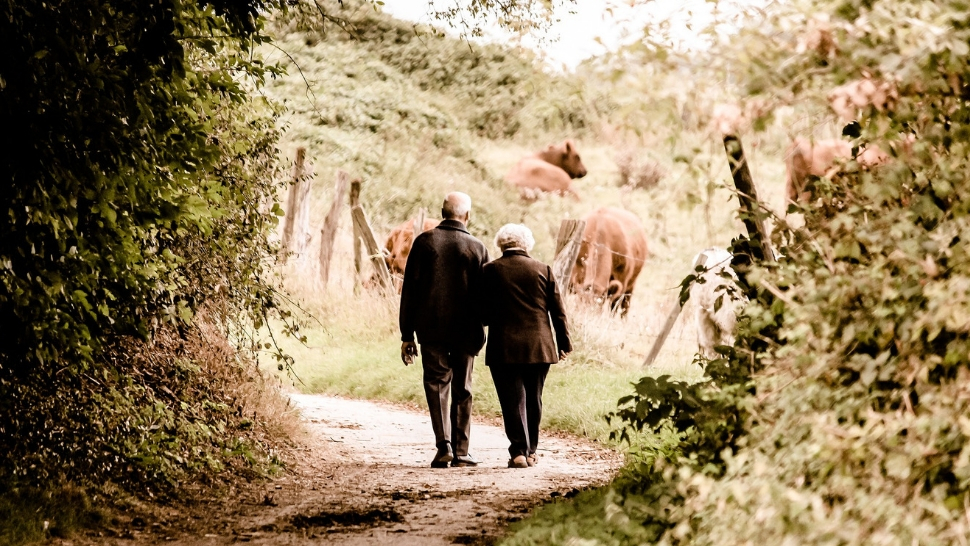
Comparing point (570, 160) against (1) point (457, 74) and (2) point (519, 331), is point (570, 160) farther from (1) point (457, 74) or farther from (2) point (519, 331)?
(2) point (519, 331)

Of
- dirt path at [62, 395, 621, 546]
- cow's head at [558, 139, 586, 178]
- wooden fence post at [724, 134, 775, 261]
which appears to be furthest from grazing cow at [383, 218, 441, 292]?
cow's head at [558, 139, 586, 178]

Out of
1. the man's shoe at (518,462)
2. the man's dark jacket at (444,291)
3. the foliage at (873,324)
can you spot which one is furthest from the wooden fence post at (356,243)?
the foliage at (873,324)

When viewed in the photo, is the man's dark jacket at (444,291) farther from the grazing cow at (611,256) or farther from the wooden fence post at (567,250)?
the grazing cow at (611,256)

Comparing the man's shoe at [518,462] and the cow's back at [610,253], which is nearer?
the man's shoe at [518,462]

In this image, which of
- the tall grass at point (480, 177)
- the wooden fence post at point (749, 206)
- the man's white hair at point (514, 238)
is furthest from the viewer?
the man's white hair at point (514, 238)

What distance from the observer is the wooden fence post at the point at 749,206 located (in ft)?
15.3

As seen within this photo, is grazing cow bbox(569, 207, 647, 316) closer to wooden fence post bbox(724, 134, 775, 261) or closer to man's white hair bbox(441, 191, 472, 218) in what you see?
man's white hair bbox(441, 191, 472, 218)

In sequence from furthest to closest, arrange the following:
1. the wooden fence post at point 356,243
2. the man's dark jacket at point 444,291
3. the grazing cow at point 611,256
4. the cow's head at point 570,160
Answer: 1. the cow's head at point 570,160
2. the grazing cow at point 611,256
3. the wooden fence post at point 356,243
4. the man's dark jacket at point 444,291

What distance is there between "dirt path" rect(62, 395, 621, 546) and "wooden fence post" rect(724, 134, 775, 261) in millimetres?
2146

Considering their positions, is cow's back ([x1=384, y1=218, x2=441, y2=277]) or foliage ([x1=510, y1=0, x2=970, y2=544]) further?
cow's back ([x1=384, y1=218, x2=441, y2=277])

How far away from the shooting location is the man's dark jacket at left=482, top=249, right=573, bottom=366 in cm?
802

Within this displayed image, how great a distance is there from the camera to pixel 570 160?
32219 millimetres

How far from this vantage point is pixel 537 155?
32906 mm

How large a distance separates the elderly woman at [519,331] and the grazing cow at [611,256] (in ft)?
26.6
